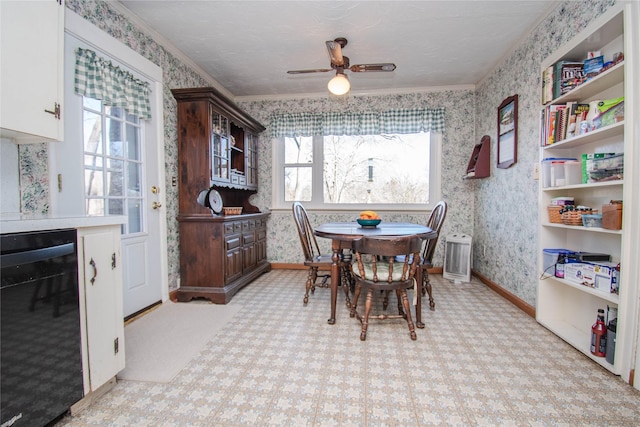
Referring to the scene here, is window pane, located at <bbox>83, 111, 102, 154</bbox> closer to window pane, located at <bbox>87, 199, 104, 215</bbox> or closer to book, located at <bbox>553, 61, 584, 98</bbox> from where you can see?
window pane, located at <bbox>87, 199, 104, 215</bbox>

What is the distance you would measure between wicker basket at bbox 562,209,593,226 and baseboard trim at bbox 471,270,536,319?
0.92 meters

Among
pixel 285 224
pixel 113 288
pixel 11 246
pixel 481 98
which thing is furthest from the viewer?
pixel 285 224

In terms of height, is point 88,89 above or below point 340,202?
above

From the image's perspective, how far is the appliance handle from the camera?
1.05 m

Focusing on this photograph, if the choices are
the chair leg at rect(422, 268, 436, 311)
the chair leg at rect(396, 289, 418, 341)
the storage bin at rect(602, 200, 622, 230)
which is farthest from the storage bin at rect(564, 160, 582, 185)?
the chair leg at rect(396, 289, 418, 341)

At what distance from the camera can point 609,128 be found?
1.69 meters

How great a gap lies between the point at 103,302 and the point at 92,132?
4.60ft

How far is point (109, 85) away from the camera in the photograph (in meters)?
2.23

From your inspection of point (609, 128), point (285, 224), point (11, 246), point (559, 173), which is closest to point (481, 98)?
point (559, 173)

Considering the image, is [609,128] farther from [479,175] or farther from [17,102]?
[17,102]

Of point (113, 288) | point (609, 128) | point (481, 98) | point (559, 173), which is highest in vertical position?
point (481, 98)

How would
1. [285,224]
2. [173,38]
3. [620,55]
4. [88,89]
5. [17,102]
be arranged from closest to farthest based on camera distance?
1. [17,102]
2. [620,55]
3. [88,89]
4. [173,38]
5. [285,224]

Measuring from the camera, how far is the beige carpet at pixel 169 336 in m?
1.74

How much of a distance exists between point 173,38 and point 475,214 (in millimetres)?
4056
